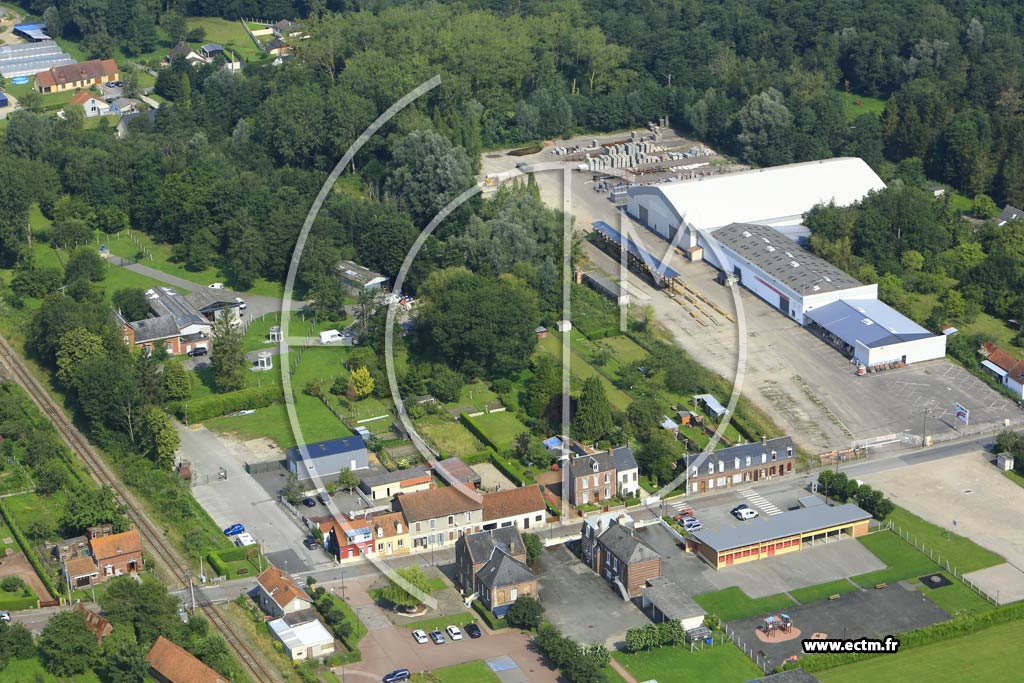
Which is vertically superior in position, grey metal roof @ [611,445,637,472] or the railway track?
grey metal roof @ [611,445,637,472]

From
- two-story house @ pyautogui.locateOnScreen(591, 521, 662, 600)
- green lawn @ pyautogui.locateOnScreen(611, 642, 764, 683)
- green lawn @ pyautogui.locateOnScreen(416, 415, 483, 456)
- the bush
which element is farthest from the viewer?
the bush

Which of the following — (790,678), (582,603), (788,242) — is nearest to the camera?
(790,678)

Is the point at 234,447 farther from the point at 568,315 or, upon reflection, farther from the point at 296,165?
the point at 296,165

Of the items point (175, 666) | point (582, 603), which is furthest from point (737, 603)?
point (175, 666)

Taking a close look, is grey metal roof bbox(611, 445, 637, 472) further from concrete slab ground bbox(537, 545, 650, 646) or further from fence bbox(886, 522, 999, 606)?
fence bbox(886, 522, 999, 606)

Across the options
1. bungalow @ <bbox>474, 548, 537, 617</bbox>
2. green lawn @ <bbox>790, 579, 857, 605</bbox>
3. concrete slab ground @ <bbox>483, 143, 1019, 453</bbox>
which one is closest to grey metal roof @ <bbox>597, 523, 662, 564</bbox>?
bungalow @ <bbox>474, 548, 537, 617</bbox>

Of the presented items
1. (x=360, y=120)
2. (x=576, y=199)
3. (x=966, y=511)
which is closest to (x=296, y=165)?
(x=360, y=120)

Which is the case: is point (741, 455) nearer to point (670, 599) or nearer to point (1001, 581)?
point (670, 599)
